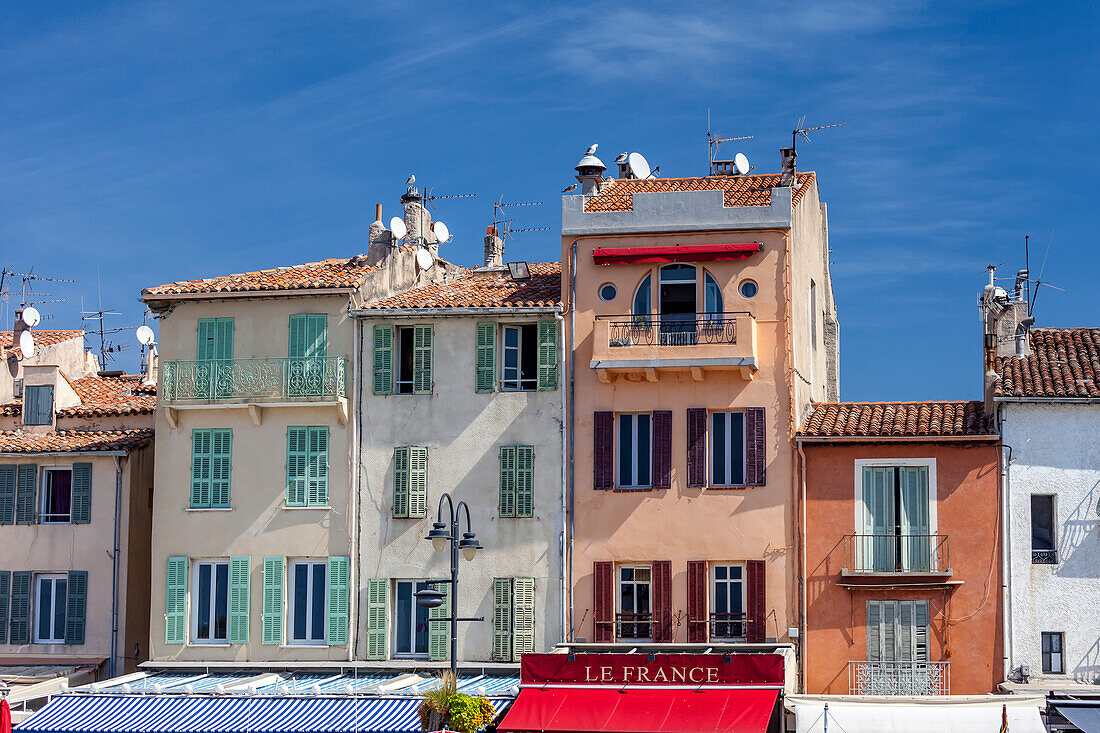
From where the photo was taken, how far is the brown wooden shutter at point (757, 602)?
117 ft

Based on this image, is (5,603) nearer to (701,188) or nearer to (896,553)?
(701,188)

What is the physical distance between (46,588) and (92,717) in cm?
612

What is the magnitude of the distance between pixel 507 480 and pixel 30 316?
49.2ft

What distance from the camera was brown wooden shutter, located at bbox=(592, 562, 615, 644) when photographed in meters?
36.2

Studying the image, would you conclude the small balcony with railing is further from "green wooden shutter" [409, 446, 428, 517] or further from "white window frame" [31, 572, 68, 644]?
"white window frame" [31, 572, 68, 644]

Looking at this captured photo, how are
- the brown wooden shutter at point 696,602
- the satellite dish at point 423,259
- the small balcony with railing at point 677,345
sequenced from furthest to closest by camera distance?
the satellite dish at point 423,259 < the small balcony with railing at point 677,345 < the brown wooden shutter at point 696,602

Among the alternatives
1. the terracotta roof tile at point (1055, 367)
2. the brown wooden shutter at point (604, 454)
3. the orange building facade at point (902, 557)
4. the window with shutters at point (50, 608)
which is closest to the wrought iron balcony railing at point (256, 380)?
the window with shutters at point (50, 608)

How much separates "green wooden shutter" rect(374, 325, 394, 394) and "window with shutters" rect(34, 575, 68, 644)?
8325 millimetres

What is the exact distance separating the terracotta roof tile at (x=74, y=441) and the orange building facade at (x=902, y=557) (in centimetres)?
1452

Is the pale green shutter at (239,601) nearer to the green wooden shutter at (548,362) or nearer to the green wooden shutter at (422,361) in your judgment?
the green wooden shutter at (422,361)

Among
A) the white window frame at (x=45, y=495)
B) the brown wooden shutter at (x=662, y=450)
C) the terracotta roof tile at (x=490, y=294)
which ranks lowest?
the white window frame at (x=45, y=495)

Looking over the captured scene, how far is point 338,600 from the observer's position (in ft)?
123

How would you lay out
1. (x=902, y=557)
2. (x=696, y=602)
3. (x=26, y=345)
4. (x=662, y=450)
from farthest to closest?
(x=26, y=345) → (x=662, y=450) → (x=696, y=602) → (x=902, y=557)

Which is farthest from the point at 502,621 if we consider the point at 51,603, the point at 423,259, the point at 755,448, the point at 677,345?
the point at 51,603
